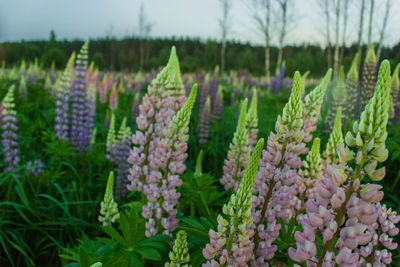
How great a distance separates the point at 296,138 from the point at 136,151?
3.33ft

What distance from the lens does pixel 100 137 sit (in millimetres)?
5395

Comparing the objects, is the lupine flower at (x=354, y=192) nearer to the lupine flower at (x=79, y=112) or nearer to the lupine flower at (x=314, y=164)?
the lupine flower at (x=314, y=164)

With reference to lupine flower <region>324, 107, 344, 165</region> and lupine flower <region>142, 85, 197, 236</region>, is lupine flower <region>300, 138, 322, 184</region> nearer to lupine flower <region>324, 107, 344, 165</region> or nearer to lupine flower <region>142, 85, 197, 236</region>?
lupine flower <region>324, 107, 344, 165</region>

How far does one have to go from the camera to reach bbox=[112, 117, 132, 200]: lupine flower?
131 inches

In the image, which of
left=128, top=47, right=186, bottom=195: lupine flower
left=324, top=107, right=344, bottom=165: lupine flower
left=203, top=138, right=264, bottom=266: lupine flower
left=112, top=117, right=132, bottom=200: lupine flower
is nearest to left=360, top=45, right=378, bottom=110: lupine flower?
left=324, top=107, right=344, bottom=165: lupine flower

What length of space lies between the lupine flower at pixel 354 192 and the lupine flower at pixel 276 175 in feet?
1.10

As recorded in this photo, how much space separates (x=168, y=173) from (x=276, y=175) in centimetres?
70

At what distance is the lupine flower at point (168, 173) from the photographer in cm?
162

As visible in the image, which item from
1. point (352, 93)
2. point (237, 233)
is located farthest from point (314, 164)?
point (352, 93)

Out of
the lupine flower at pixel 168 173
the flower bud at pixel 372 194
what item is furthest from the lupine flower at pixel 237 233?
the lupine flower at pixel 168 173

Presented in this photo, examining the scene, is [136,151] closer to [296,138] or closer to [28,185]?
[296,138]

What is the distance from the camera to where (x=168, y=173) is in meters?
1.75

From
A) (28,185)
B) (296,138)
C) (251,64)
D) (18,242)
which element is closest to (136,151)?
(296,138)

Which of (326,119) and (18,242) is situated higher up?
(326,119)
